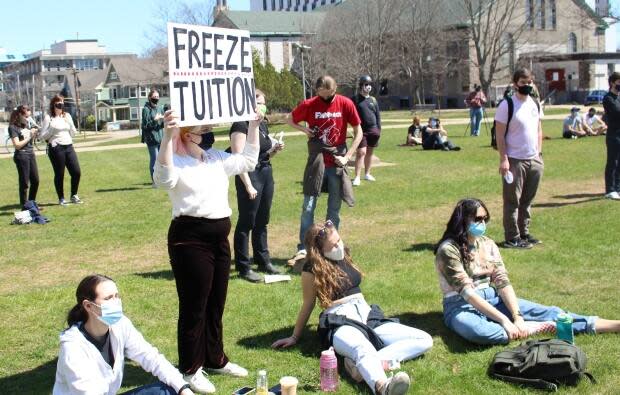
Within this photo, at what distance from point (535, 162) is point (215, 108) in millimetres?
5067

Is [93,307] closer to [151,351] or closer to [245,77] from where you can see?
[151,351]

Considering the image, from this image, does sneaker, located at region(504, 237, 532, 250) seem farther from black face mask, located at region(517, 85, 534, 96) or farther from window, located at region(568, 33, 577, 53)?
window, located at region(568, 33, 577, 53)

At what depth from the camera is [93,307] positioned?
4.15 meters

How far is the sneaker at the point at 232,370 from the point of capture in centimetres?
528

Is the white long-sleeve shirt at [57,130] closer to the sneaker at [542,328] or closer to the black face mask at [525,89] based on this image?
the black face mask at [525,89]

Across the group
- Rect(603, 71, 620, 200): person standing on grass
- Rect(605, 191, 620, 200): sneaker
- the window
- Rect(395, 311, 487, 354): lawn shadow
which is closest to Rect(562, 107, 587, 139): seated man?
Rect(603, 71, 620, 200): person standing on grass

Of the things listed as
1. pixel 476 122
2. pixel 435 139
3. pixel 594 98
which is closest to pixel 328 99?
pixel 435 139

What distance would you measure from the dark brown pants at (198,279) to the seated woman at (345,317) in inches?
31.1

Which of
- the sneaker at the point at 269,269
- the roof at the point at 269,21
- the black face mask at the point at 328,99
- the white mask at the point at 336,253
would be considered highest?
the roof at the point at 269,21

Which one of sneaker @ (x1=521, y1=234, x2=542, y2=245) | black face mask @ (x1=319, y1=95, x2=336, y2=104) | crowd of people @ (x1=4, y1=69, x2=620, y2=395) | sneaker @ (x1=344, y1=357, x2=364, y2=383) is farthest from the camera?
sneaker @ (x1=521, y1=234, x2=542, y2=245)

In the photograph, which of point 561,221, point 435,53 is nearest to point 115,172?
point 561,221

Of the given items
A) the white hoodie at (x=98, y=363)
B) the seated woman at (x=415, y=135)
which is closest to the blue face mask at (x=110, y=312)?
the white hoodie at (x=98, y=363)

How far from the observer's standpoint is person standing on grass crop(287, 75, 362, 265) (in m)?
8.22

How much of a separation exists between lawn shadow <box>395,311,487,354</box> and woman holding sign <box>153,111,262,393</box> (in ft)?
6.14
